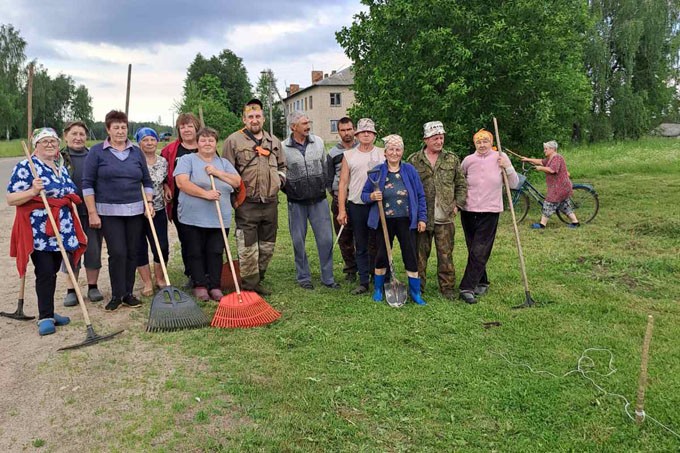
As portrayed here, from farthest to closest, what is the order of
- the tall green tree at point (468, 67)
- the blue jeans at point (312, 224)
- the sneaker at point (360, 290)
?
the tall green tree at point (468, 67), the blue jeans at point (312, 224), the sneaker at point (360, 290)

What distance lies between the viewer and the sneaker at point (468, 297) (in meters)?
5.35

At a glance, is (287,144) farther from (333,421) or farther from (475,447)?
(475,447)

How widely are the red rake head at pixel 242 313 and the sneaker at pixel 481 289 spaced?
2.30 meters

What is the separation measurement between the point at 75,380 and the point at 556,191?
28.6 feet

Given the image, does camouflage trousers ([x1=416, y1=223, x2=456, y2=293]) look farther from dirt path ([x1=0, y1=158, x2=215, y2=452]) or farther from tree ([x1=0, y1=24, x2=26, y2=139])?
tree ([x1=0, y1=24, x2=26, y2=139])

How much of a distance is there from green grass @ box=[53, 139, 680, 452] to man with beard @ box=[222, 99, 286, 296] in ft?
2.02

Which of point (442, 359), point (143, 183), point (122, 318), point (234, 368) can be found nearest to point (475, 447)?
point (442, 359)

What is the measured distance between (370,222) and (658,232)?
5734 millimetres

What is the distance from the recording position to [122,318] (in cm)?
500

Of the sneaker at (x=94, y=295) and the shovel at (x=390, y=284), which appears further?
the sneaker at (x=94, y=295)

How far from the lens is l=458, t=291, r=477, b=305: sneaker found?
5.35 m

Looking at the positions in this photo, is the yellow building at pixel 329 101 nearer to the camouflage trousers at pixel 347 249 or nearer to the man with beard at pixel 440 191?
the camouflage trousers at pixel 347 249

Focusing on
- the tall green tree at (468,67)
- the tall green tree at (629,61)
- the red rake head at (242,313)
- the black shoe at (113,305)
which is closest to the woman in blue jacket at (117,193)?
the black shoe at (113,305)

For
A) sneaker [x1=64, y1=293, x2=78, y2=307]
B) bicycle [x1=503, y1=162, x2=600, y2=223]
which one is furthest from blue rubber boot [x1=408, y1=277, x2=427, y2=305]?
bicycle [x1=503, y1=162, x2=600, y2=223]
